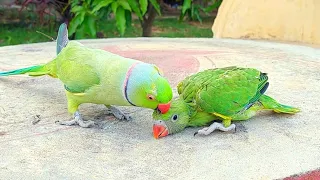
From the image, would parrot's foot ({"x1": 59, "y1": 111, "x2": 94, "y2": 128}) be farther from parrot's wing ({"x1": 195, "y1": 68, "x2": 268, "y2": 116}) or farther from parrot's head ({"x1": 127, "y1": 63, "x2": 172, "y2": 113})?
parrot's wing ({"x1": 195, "y1": 68, "x2": 268, "y2": 116})

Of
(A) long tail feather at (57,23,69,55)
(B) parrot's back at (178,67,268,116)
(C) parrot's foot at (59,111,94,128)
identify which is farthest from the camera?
(A) long tail feather at (57,23,69,55)

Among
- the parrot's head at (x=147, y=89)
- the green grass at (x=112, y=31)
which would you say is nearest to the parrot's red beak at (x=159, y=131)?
the parrot's head at (x=147, y=89)

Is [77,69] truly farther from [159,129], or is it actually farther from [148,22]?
[148,22]

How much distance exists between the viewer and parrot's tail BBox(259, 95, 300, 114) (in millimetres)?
1836

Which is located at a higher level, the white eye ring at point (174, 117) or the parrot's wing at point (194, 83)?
the parrot's wing at point (194, 83)

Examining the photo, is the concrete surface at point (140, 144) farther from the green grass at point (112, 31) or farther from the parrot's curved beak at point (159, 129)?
the green grass at point (112, 31)

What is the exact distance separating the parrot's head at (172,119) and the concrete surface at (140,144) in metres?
0.03

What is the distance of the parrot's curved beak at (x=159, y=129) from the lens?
1639 mm

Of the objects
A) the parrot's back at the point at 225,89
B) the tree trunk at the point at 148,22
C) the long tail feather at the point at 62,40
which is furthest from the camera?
the tree trunk at the point at 148,22

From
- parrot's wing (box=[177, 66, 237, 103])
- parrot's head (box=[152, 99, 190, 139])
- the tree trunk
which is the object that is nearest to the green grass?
the tree trunk

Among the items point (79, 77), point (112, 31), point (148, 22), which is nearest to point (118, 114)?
point (79, 77)

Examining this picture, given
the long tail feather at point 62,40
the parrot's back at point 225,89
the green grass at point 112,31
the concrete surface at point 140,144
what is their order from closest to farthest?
the concrete surface at point 140,144 → the parrot's back at point 225,89 → the long tail feather at point 62,40 → the green grass at point 112,31

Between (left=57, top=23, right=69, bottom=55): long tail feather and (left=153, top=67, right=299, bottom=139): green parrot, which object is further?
(left=57, top=23, right=69, bottom=55): long tail feather

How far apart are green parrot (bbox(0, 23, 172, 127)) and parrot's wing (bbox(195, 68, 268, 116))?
6.2 inches
